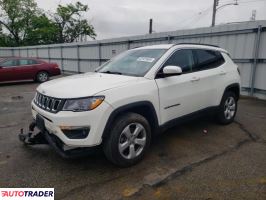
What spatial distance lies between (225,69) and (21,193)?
4.20 m

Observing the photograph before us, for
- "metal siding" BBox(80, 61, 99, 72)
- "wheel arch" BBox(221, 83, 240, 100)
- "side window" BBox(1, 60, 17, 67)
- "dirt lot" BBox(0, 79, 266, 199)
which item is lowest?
"dirt lot" BBox(0, 79, 266, 199)

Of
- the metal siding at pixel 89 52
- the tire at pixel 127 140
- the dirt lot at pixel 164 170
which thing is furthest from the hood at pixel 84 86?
the metal siding at pixel 89 52

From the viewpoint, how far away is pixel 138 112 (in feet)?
12.0

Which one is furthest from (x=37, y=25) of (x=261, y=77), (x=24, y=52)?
(x=261, y=77)

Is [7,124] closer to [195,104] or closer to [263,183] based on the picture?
[195,104]

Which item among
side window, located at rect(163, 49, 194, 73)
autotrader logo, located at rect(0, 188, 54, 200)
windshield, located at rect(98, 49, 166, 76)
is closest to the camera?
autotrader logo, located at rect(0, 188, 54, 200)

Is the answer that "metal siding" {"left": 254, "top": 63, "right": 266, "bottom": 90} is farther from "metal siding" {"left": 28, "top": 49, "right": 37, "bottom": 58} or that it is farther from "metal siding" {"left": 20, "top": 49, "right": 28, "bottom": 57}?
"metal siding" {"left": 20, "top": 49, "right": 28, "bottom": 57}

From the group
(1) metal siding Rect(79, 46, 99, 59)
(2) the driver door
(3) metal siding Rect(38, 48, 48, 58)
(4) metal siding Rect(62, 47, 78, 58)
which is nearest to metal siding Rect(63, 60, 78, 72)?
(4) metal siding Rect(62, 47, 78, 58)

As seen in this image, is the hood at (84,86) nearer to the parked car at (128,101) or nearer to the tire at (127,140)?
the parked car at (128,101)

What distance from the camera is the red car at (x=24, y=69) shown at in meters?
12.4

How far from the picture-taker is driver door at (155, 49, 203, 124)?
377 centimetres

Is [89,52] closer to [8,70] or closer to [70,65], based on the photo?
[70,65]

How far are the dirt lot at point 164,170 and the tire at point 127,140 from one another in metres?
0.16

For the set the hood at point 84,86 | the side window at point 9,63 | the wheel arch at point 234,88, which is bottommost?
the side window at point 9,63
